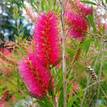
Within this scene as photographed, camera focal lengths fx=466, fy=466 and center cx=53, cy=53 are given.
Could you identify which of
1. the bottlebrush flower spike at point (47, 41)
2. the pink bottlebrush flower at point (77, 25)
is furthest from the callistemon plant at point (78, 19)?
the bottlebrush flower spike at point (47, 41)

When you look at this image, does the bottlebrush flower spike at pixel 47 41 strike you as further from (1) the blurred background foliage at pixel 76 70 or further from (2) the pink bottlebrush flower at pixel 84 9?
(2) the pink bottlebrush flower at pixel 84 9

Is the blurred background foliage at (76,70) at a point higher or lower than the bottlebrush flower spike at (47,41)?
lower

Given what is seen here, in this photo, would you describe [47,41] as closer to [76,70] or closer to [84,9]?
[84,9]

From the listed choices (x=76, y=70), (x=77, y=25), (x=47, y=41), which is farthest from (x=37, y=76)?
(x=76, y=70)

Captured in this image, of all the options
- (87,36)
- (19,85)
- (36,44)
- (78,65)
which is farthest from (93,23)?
(19,85)

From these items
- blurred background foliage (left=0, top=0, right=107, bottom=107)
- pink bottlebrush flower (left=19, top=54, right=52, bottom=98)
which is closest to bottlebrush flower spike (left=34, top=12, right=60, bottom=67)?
pink bottlebrush flower (left=19, top=54, right=52, bottom=98)

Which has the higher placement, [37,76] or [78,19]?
[78,19]

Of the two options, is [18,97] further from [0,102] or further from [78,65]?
[78,65]
